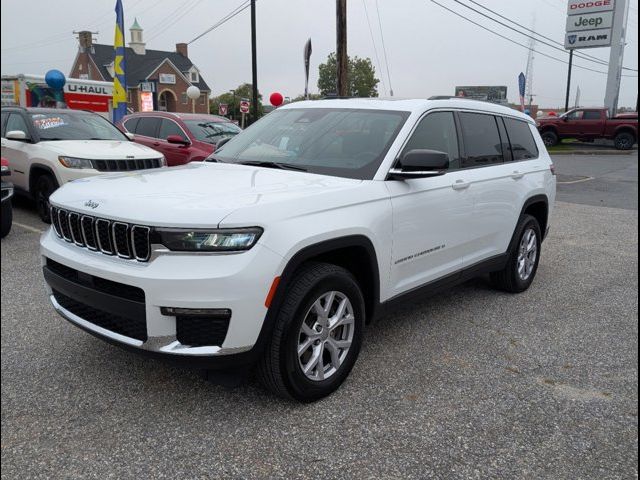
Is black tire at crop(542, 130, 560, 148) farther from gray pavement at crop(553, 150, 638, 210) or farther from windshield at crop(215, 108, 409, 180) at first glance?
windshield at crop(215, 108, 409, 180)

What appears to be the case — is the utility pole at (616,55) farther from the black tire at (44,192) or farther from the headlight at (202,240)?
the headlight at (202,240)

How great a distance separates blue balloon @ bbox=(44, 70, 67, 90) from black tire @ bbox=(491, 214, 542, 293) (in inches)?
732

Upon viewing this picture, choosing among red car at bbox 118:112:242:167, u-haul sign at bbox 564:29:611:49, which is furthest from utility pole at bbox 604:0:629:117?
red car at bbox 118:112:242:167

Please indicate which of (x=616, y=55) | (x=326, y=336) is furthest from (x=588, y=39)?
(x=326, y=336)

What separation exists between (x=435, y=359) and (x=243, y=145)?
2174 mm

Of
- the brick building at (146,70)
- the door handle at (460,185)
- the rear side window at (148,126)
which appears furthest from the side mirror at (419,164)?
the brick building at (146,70)

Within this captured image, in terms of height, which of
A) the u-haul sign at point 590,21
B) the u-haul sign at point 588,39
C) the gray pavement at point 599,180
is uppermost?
the u-haul sign at point 590,21

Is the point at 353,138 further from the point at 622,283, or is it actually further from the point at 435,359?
the point at 622,283

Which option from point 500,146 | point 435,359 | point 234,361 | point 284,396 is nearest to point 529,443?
point 435,359

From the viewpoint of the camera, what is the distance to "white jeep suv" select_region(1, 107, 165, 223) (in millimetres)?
7715

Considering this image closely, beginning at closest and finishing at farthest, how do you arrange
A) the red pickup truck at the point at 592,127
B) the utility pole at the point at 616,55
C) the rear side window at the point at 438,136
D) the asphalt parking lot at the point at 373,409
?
the asphalt parking lot at the point at 373,409 → the rear side window at the point at 438,136 → the red pickup truck at the point at 592,127 → the utility pole at the point at 616,55

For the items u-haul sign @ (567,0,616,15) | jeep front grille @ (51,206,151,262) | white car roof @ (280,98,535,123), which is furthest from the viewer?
u-haul sign @ (567,0,616,15)

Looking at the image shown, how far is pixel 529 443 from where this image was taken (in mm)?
2842

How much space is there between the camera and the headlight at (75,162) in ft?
25.1
